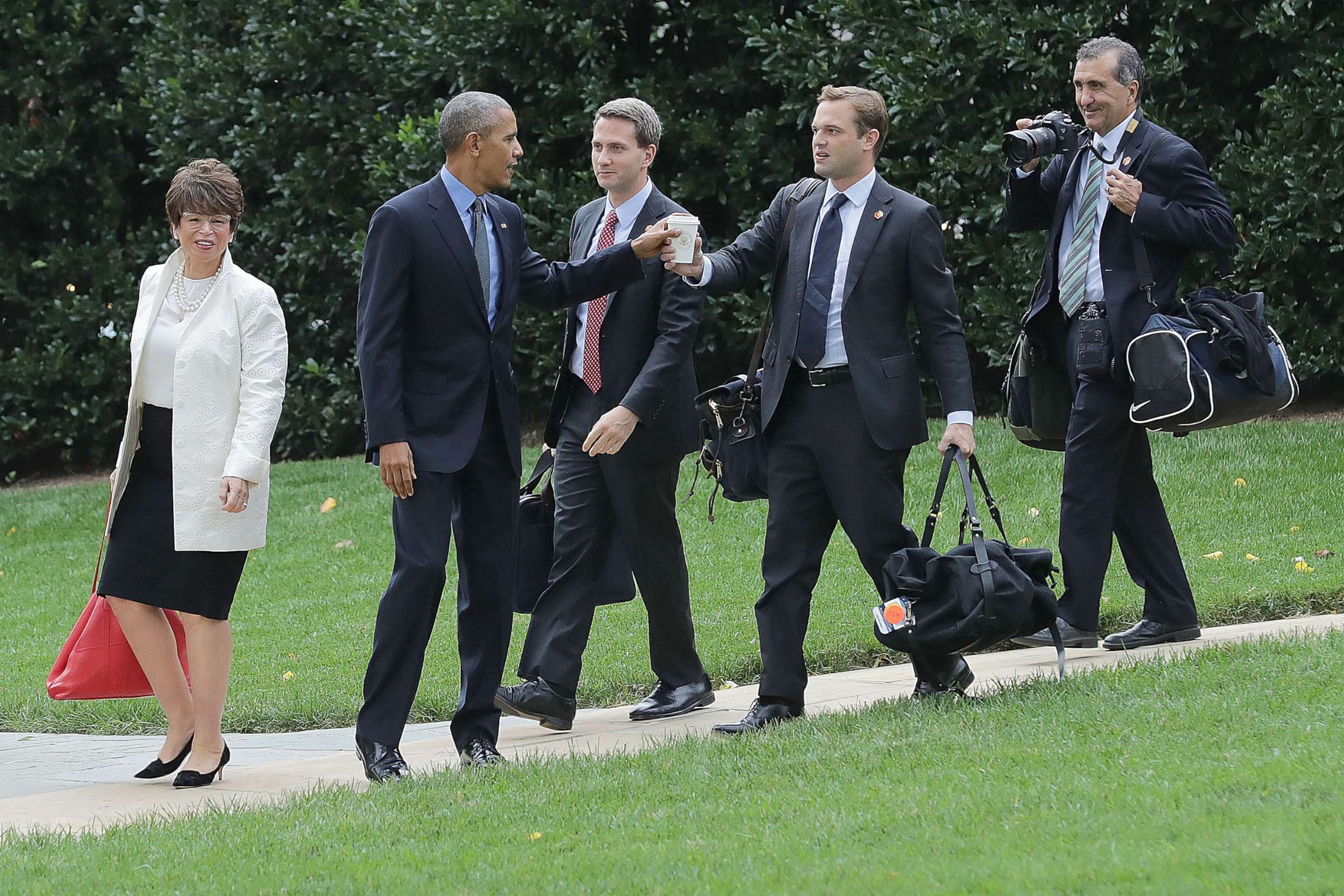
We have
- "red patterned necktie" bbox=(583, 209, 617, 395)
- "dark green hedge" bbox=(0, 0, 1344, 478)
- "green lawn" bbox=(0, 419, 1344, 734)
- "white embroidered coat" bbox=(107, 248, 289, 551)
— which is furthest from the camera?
"dark green hedge" bbox=(0, 0, 1344, 478)

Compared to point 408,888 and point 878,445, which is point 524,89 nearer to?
point 878,445

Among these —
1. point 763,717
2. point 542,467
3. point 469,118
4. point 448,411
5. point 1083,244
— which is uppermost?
point 469,118

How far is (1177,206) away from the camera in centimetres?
627

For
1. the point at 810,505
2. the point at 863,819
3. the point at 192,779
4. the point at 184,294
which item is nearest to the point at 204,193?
the point at 184,294

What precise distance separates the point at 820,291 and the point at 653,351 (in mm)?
694

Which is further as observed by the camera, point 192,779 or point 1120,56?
point 1120,56

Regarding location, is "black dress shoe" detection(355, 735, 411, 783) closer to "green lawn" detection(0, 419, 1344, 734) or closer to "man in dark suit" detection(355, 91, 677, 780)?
"man in dark suit" detection(355, 91, 677, 780)

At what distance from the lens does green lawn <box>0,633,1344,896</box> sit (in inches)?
144

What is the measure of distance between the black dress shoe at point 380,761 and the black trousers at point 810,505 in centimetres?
129

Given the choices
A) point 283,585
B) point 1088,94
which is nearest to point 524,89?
point 283,585

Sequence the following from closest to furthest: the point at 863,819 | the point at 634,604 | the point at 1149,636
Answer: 1. the point at 863,819
2. the point at 1149,636
3. the point at 634,604

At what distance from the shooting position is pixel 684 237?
5.60 metres

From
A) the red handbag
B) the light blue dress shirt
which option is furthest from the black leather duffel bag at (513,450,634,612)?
the red handbag

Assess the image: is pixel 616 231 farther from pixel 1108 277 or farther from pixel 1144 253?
pixel 1144 253
